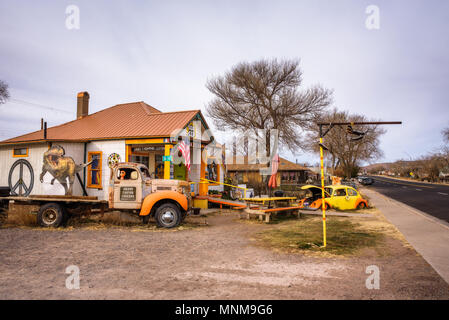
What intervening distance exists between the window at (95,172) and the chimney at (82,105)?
18.3 ft

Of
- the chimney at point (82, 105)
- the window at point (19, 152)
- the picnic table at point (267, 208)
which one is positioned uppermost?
the chimney at point (82, 105)

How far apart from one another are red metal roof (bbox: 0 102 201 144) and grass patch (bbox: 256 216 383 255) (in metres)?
7.32

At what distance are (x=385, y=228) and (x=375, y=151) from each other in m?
49.2

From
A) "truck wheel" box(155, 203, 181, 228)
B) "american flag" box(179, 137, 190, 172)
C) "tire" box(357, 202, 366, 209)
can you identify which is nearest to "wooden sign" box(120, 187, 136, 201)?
"truck wheel" box(155, 203, 181, 228)

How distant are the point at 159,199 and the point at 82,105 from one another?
1295 centimetres

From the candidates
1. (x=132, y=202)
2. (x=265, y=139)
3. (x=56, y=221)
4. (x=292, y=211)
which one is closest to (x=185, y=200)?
(x=132, y=202)

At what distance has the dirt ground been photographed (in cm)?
422

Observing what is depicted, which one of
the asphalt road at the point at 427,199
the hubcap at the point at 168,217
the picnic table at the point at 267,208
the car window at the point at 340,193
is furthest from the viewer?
the car window at the point at 340,193

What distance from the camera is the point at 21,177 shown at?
1465 centimetres

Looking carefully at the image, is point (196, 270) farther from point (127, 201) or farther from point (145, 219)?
point (145, 219)

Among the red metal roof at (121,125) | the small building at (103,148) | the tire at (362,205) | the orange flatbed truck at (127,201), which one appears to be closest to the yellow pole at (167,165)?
the small building at (103,148)

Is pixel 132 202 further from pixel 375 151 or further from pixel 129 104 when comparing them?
pixel 375 151

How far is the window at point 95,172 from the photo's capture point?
580 inches

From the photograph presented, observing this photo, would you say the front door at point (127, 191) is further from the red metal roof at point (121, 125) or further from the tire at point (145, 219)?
the red metal roof at point (121, 125)
